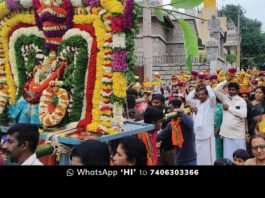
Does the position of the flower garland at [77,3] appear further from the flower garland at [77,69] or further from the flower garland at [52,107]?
the flower garland at [52,107]

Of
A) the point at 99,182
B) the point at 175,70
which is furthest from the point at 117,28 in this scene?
the point at 175,70

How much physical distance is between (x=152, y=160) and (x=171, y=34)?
18596 millimetres

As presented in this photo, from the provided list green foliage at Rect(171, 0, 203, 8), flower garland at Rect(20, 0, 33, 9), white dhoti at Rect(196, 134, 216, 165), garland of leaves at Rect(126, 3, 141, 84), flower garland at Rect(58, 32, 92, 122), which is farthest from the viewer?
white dhoti at Rect(196, 134, 216, 165)

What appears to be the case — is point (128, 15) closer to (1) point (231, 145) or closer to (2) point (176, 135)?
(2) point (176, 135)

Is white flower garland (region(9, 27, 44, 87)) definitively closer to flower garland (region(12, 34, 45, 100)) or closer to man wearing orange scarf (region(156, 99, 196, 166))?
flower garland (region(12, 34, 45, 100))

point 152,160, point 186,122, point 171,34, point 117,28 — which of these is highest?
point 171,34

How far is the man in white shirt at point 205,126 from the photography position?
5.56 meters

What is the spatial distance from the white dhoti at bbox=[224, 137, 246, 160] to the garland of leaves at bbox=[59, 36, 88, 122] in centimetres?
201

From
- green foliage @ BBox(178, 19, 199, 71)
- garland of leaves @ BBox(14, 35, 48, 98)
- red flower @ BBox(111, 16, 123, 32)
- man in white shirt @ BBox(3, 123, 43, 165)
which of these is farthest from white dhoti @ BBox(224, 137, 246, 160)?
man in white shirt @ BBox(3, 123, 43, 165)

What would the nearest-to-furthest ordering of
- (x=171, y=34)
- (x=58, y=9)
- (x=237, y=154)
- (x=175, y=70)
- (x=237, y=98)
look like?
(x=237, y=154) → (x=58, y=9) → (x=237, y=98) → (x=175, y=70) → (x=171, y=34)

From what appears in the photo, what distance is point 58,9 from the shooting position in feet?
16.4

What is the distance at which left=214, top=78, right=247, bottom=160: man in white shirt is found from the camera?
18.5 feet

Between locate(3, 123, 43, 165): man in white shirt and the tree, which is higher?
the tree

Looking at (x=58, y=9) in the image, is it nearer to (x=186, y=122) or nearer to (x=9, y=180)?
(x=186, y=122)
